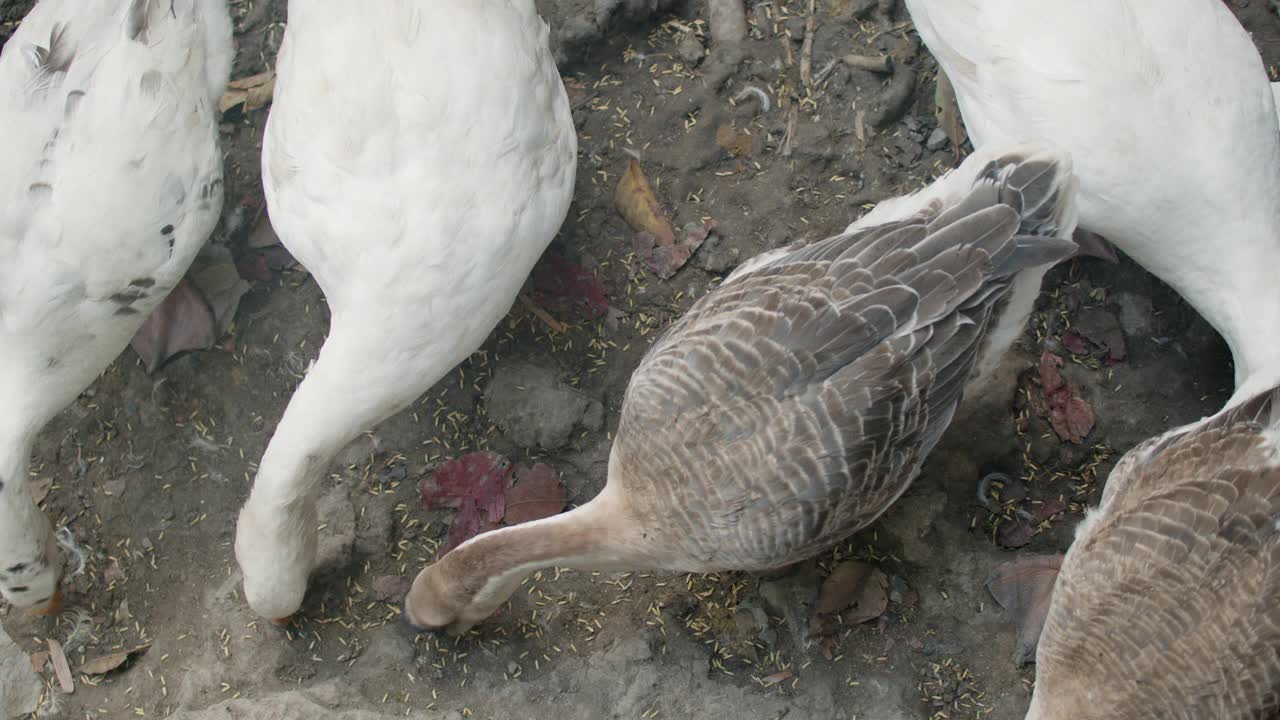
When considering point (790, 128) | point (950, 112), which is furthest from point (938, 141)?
point (790, 128)

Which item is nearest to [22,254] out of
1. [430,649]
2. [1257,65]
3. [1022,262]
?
[430,649]

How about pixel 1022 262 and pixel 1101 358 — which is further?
pixel 1101 358

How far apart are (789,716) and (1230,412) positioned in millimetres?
1414

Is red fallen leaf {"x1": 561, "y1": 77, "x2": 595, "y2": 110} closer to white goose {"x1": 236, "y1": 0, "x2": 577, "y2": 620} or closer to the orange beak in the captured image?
white goose {"x1": 236, "y1": 0, "x2": 577, "y2": 620}

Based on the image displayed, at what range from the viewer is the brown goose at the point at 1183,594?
2.29 m

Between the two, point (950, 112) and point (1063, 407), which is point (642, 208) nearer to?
point (950, 112)

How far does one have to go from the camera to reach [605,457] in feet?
11.1

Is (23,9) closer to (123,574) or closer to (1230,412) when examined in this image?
(123,574)

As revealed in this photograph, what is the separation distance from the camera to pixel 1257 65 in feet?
9.96

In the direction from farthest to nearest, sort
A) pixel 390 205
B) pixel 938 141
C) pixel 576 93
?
pixel 576 93, pixel 938 141, pixel 390 205

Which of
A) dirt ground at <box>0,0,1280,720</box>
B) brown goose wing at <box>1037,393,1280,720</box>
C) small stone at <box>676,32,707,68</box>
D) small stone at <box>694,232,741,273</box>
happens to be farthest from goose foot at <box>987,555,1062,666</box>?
small stone at <box>676,32,707,68</box>

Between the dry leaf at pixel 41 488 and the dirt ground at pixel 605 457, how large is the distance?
2 cm

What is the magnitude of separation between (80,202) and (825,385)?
2.14 metres

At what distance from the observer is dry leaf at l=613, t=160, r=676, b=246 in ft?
11.7
